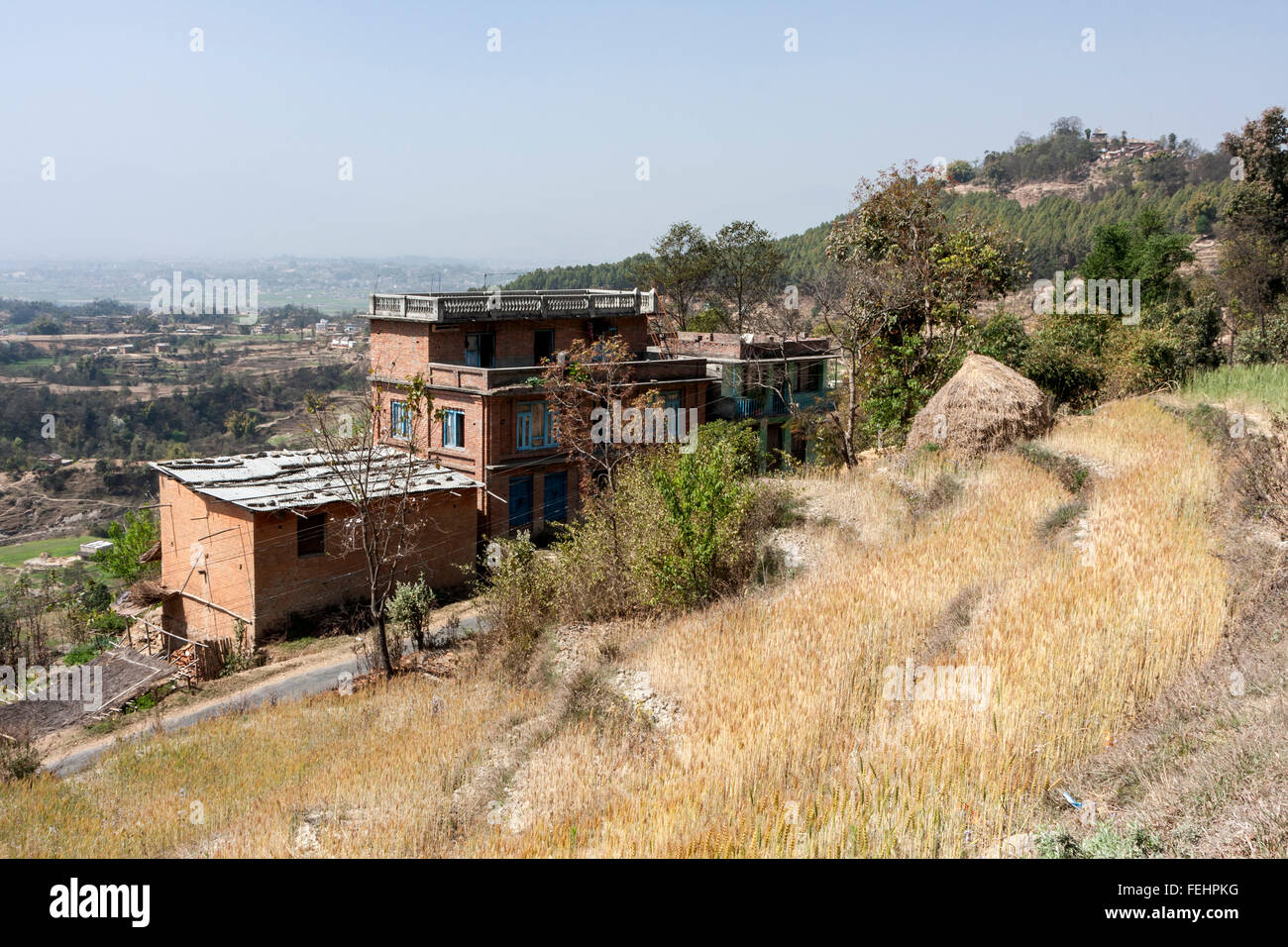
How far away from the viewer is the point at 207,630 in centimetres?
2591

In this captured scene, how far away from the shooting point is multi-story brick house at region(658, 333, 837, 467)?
3659cm

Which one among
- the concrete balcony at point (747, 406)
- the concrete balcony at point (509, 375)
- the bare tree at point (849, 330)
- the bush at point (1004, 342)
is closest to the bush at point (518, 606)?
the bare tree at point (849, 330)

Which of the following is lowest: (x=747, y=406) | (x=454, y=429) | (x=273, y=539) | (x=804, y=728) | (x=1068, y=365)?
(x=273, y=539)

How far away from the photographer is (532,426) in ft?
99.8

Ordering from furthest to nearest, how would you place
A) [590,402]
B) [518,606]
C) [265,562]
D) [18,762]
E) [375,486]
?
[590,402] < [375,486] < [265,562] < [518,606] < [18,762]

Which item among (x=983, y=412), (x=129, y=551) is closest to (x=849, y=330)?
(x=983, y=412)

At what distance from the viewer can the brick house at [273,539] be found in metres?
23.8

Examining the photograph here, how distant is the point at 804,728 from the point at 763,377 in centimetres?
3022

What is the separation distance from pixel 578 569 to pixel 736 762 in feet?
31.8

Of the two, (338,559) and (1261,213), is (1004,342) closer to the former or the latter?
(1261,213)

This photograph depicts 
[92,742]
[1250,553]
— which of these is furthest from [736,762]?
[92,742]

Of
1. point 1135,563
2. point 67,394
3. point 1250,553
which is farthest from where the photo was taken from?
point 67,394

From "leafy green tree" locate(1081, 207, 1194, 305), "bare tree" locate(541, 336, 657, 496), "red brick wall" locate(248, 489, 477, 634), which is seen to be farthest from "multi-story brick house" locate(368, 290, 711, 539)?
"leafy green tree" locate(1081, 207, 1194, 305)
